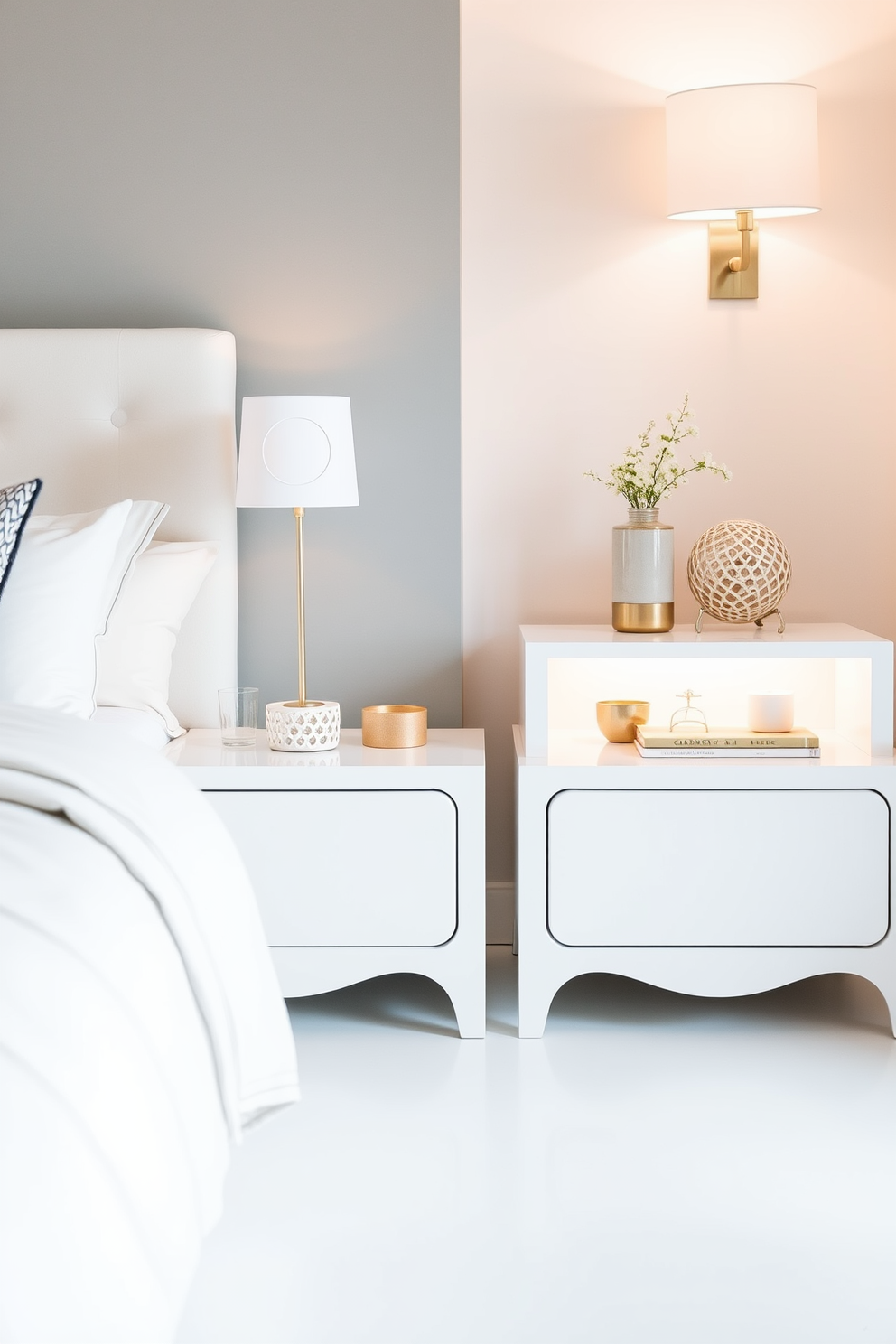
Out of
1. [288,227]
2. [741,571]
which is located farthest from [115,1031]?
[288,227]

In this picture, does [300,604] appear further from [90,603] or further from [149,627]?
[90,603]

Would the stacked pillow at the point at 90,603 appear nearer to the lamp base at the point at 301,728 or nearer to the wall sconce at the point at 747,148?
the lamp base at the point at 301,728

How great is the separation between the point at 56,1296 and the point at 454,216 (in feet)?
7.19

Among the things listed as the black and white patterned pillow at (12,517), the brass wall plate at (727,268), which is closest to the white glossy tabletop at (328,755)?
the black and white patterned pillow at (12,517)

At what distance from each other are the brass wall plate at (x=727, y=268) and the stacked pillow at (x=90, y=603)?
1.15 metres

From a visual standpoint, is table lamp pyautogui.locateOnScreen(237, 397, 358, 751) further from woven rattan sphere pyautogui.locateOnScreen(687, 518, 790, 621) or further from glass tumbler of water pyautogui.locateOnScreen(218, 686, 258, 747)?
woven rattan sphere pyautogui.locateOnScreen(687, 518, 790, 621)

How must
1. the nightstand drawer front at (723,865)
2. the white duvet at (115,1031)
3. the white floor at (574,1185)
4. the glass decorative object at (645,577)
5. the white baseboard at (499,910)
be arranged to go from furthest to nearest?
the white baseboard at (499,910)
the glass decorative object at (645,577)
the nightstand drawer front at (723,865)
the white floor at (574,1185)
the white duvet at (115,1031)

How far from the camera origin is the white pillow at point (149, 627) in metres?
2.29

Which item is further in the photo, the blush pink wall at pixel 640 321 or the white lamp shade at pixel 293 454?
the blush pink wall at pixel 640 321

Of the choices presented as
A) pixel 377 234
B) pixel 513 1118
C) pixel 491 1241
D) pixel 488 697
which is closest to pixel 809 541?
pixel 488 697

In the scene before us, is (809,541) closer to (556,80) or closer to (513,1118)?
A: (556,80)

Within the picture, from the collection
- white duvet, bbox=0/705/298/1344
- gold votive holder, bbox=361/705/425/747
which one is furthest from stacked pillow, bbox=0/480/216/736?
white duvet, bbox=0/705/298/1344

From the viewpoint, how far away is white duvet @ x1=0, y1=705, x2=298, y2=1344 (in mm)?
848

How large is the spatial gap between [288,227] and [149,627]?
87 centimetres
